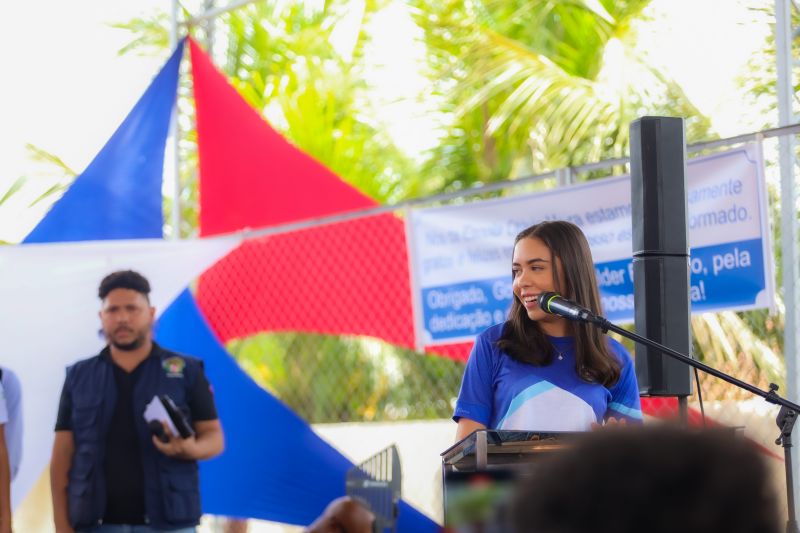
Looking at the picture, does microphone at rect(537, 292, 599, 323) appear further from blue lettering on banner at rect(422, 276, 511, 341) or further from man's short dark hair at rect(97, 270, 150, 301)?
man's short dark hair at rect(97, 270, 150, 301)

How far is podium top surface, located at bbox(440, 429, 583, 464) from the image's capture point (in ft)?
8.30

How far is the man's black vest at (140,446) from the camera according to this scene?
5.35m

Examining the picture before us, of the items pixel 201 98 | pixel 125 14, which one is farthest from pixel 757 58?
pixel 125 14

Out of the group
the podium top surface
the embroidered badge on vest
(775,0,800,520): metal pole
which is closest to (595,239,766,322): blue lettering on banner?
(775,0,800,520): metal pole

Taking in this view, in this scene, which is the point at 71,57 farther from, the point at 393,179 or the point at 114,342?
the point at 114,342

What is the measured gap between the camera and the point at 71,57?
42.7ft

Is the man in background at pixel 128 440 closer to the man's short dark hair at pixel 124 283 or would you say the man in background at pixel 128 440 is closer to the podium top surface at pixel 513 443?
the man's short dark hair at pixel 124 283

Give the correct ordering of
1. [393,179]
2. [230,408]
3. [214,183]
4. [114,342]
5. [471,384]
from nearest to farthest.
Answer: [471,384] → [114,342] → [230,408] → [214,183] → [393,179]

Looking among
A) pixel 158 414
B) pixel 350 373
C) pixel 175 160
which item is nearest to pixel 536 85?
pixel 350 373

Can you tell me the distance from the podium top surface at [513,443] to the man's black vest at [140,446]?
3.08 metres

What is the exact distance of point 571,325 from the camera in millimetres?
3646

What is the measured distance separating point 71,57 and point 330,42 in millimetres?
5180

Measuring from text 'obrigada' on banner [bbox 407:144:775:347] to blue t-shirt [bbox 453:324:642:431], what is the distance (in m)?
1.29

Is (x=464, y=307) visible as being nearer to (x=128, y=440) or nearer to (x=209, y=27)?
(x=128, y=440)
